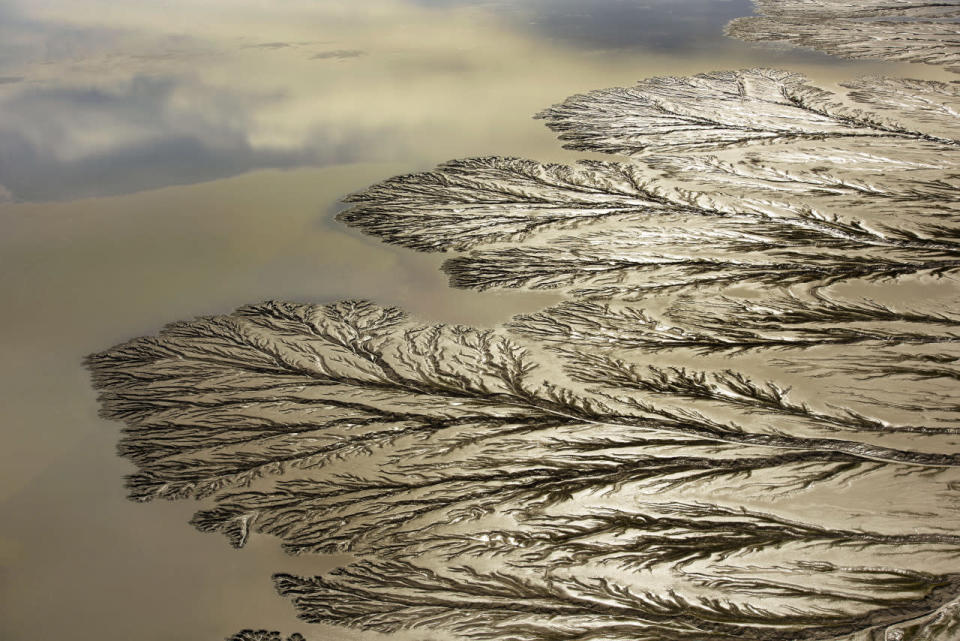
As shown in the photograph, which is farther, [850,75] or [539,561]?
[850,75]

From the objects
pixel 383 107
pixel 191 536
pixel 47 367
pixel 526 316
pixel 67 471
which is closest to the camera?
pixel 191 536

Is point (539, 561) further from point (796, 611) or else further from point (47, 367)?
point (47, 367)

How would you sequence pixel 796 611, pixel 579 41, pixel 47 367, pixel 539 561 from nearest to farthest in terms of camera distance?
pixel 796 611 < pixel 539 561 < pixel 47 367 < pixel 579 41

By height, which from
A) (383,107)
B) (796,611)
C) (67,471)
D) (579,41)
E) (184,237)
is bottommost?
(796,611)

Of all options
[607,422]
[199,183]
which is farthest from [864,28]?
[607,422]

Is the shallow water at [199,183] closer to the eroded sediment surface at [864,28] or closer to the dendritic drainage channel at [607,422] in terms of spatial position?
the dendritic drainage channel at [607,422]

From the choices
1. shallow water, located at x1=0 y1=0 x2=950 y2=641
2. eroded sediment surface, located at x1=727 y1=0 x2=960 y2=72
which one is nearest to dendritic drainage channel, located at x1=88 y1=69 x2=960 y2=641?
shallow water, located at x1=0 y1=0 x2=950 y2=641

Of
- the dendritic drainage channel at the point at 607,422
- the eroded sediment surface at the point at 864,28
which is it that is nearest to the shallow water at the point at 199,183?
the dendritic drainage channel at the point at 607,422

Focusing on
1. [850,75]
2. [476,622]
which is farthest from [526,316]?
[850,75]
